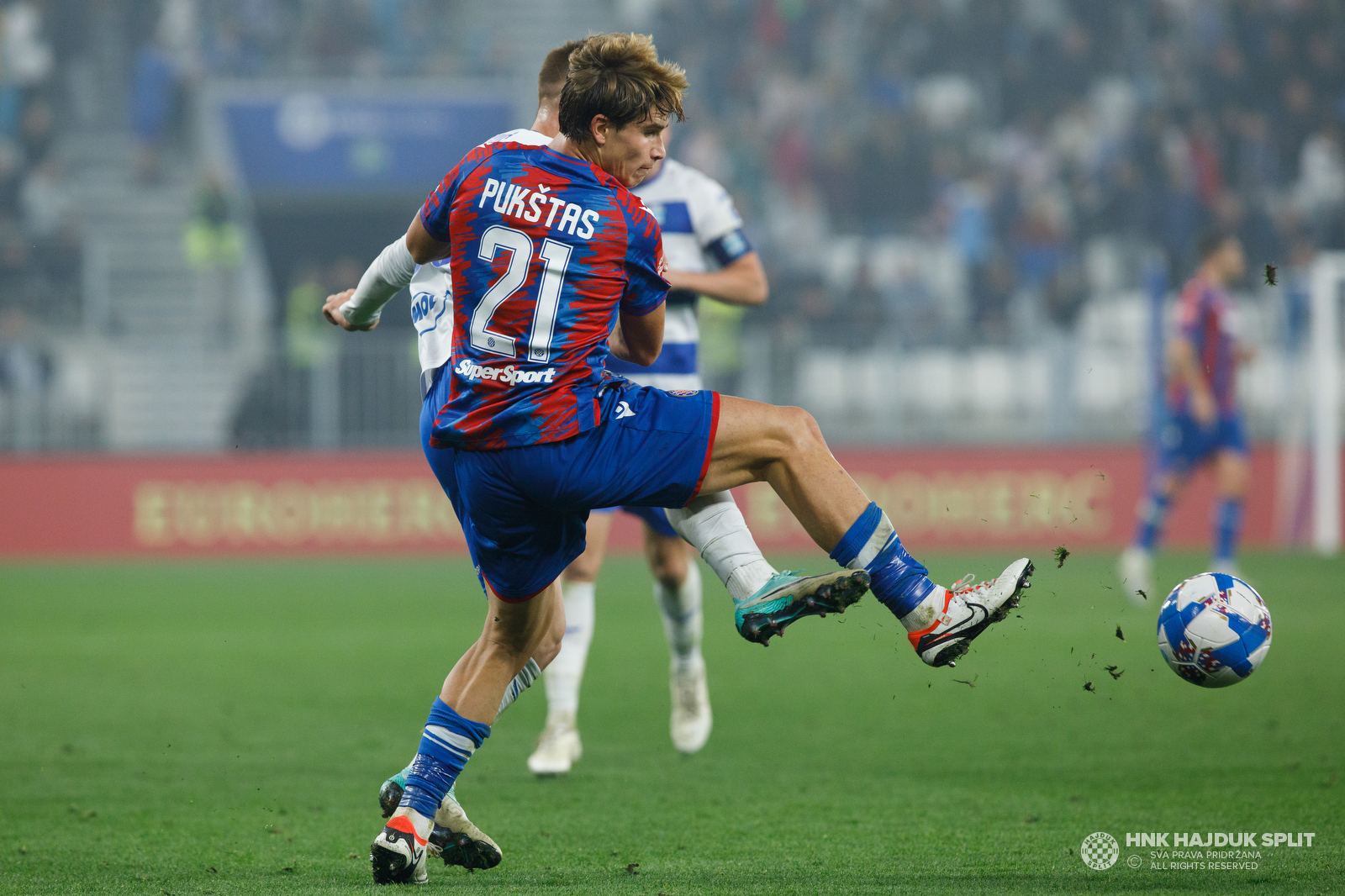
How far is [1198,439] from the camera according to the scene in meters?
11.7

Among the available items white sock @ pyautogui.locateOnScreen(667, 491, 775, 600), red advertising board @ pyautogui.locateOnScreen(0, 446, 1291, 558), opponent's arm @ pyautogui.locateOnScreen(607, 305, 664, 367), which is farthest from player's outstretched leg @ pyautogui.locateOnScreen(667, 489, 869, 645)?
red advertising board @ pyautogui.locateOnScreen(0, 446, 1291, 558)

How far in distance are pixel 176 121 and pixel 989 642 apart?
1575 cm

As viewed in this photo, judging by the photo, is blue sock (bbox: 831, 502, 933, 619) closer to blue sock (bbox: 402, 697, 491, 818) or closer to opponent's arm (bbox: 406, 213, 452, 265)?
blue sock (bbox: 402, 697, 491, 818)

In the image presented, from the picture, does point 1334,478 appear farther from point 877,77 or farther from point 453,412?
point 453,412

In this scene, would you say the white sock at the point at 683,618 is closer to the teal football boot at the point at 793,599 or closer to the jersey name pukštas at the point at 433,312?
the jersey name pukštas at the point at 433,312

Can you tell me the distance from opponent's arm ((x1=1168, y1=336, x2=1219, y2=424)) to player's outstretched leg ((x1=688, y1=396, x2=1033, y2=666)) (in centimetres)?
799

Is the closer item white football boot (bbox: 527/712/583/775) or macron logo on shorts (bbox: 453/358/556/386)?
macron logo on shorts (bbox: 453/358/556/386)

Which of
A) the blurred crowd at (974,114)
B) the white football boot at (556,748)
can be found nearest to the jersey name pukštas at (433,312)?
the white football boot at (556,748)

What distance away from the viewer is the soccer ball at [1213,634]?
4.09 metres

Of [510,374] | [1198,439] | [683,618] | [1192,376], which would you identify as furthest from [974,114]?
[510,374]

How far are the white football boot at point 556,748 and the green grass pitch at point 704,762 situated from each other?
0.06m

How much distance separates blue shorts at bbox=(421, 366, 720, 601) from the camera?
11.7 feet

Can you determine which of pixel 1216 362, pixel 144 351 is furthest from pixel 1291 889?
pixel 144 351

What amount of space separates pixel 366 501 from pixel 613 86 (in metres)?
13.1
